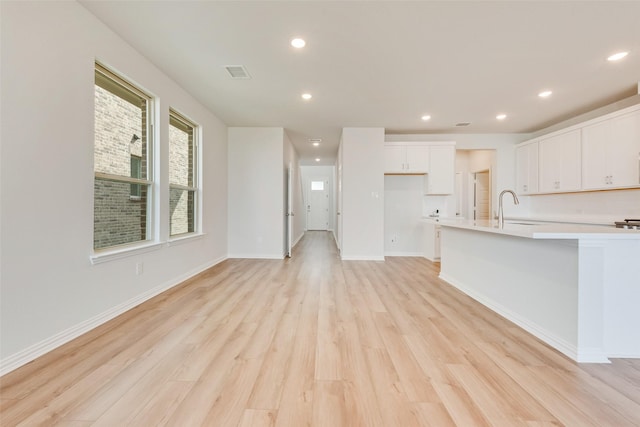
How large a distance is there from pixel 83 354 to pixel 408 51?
3.68 m

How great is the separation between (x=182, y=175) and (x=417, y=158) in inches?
168

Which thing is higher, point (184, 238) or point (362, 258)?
point (184, 238)

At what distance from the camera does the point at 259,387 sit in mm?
1477

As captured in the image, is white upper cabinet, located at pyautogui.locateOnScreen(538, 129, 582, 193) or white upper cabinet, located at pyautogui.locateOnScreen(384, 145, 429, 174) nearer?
white upper cabinet, located at pyautogui.locateOnScreen(538, 129, 582, 193)

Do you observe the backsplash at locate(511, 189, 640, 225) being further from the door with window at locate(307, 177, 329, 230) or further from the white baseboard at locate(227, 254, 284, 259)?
the door with window at locate(307, 177, 329, 230)

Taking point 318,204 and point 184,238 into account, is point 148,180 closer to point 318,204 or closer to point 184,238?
point 184,238

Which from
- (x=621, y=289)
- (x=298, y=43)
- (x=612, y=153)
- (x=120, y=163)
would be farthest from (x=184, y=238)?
(x=612, y=153)

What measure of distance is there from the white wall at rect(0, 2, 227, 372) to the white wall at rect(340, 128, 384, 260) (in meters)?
3.56

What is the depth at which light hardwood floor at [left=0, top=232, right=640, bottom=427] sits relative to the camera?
50.1 inches

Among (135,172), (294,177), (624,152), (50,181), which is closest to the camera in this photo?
(50,181)

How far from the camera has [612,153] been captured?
3.68 metres

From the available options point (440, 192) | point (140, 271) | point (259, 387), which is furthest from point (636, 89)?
point (140, 271)

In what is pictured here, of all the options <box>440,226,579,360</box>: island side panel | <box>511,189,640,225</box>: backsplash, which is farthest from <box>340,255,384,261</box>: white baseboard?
<box>511,189,640,225</box>: backsplash

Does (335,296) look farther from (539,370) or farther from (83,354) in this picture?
(83,354)
